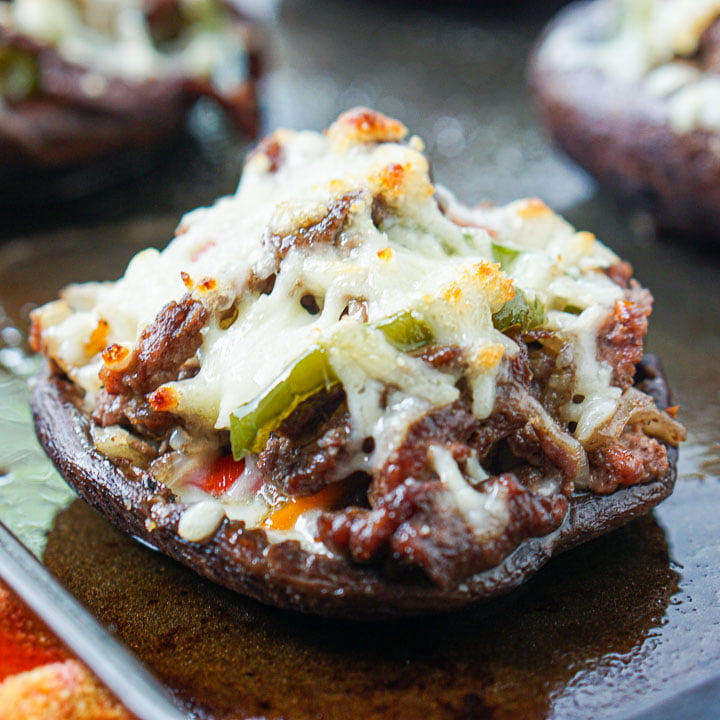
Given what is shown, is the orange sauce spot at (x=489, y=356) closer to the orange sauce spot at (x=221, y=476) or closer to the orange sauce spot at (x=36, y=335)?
the orange sauce spot at (x=221, y=476)

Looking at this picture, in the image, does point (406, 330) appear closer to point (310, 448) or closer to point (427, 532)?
point (310, 448)

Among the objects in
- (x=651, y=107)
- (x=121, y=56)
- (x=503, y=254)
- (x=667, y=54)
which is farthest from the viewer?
(x=121, y=56)

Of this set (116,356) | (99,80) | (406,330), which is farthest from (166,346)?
(99,80)

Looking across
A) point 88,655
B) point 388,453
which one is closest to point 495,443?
point 388,453

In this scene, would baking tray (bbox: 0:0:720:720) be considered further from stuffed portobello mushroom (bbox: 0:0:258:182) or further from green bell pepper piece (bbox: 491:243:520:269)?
green bell pepper piece (bbox: 491:243:520:269)

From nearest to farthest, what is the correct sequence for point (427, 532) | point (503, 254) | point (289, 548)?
point (427, 532) < point (289, 548) < point (503, 254)

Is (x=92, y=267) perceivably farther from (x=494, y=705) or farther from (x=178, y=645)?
(x=494, y=705)

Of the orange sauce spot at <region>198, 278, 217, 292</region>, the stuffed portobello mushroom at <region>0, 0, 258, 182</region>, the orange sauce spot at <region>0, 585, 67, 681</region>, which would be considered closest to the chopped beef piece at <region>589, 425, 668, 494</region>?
the orange sauce spot at <region>198, 278, 217, 292</region>

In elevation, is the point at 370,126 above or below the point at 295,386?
above
